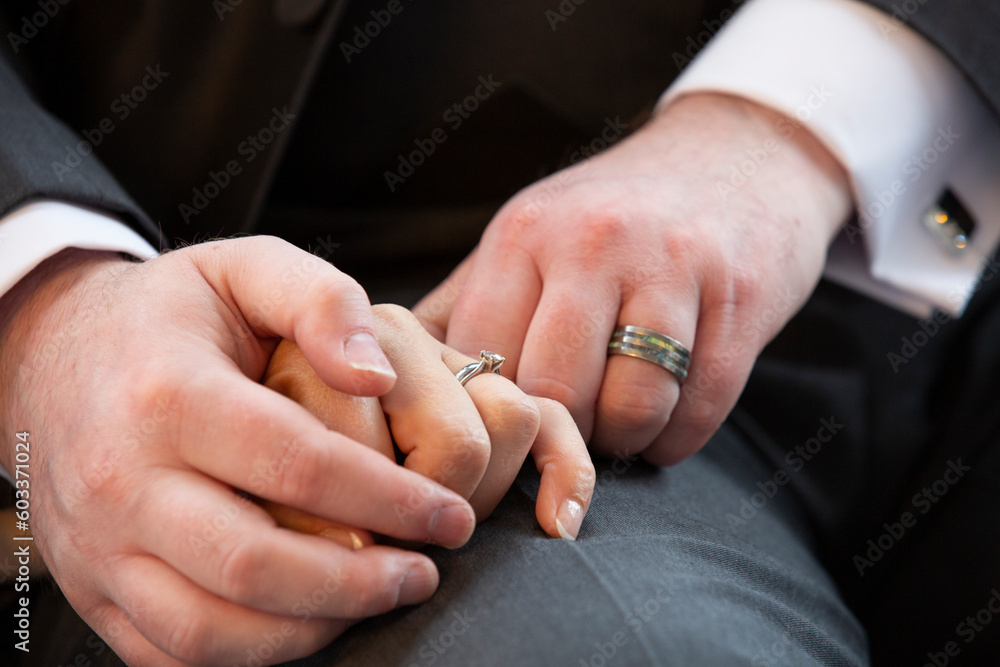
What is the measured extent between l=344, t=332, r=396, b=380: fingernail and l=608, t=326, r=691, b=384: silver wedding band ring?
9.5 inches

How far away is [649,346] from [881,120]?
48cm

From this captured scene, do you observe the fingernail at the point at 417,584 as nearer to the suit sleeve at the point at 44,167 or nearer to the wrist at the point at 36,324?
the wrist at the point at 36,324

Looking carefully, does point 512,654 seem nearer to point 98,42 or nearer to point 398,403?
point 398,403

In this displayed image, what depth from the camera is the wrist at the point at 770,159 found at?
0.75 meters

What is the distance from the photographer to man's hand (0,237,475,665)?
41 centimetres

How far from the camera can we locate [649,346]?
0.61 meters

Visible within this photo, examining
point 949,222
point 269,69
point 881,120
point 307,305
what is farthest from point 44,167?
point 949,222

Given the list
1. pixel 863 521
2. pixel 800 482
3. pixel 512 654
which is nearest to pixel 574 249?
Result: pixel 512 654

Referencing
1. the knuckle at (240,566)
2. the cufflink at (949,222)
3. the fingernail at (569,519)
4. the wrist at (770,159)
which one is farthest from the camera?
the cufflink at (949,222)

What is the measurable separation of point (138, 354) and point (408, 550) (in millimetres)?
226

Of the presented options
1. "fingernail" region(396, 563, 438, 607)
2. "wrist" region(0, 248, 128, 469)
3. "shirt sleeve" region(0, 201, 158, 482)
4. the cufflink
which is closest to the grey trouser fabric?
"fingernail" region(396, 563, 438, 607)

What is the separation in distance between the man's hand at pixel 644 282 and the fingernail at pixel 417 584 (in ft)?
0.67

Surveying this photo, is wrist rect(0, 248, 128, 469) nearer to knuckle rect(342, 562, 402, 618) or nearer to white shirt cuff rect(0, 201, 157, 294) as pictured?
white shirt cuff rect(0, 201, 157, 294)

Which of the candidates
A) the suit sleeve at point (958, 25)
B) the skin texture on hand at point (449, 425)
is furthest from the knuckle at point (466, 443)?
the suit sleeve at point (958, 25)
